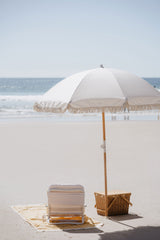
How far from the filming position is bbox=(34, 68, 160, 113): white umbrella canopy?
6801mm

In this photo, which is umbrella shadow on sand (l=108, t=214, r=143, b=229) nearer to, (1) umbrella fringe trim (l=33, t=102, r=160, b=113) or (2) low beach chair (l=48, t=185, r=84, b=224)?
(2) low beach chair (l=48, t=185, r=84, b=224)

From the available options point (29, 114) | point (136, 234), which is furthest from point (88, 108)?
point (29, 114)

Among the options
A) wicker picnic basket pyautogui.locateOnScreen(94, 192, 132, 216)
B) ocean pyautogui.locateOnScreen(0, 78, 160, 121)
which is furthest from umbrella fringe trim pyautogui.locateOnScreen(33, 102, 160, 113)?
ocean pyautogui.locateOnScreen(0, 78, 160, 121)

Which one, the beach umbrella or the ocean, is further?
the ocean

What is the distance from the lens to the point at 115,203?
26.0 ft

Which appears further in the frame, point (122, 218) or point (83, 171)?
point (83, 171)

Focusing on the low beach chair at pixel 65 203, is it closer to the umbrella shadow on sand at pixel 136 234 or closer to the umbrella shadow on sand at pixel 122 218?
the umbrella shadow on sand at pixel 122 218

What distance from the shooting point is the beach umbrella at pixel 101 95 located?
6801 mm

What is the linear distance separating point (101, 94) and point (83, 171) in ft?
18.5

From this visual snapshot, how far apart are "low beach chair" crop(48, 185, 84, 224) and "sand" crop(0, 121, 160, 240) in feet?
1.53

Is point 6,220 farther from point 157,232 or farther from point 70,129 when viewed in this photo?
point 70,129

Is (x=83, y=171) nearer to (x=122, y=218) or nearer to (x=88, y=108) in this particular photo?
(x=122, y=218)

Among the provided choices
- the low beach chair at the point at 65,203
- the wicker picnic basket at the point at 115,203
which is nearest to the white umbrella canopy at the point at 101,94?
the low beach chair at the point at 65,203

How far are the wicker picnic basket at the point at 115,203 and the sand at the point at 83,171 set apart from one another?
0.53ft
